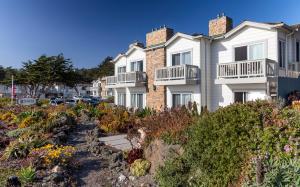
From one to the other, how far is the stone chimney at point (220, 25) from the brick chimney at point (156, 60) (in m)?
4.59

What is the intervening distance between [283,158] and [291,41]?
647 inches

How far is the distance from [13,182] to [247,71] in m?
14.7

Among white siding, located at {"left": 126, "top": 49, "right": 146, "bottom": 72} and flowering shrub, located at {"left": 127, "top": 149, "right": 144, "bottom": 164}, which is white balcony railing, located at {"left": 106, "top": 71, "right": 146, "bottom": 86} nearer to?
white siding, located at {"left": 126, "top": 49, "right": 146, "bottom": 72}

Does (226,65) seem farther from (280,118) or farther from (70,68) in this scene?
(70,68)

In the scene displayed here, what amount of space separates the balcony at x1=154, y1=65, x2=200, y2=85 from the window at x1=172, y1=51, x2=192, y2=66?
4.58ft

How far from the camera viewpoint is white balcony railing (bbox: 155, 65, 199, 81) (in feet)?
67.6

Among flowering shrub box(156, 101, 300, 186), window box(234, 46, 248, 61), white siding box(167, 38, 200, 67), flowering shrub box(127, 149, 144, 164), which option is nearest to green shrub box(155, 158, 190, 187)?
flowering shrub box(156, 101, 300, 186)

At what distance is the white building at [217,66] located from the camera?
1714cm

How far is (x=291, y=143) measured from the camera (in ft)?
16.5

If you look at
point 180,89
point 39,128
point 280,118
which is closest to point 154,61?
point 180,89

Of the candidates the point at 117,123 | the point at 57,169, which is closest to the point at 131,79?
the point at 117,123

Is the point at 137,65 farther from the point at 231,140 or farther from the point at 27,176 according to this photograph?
the point at 231,140

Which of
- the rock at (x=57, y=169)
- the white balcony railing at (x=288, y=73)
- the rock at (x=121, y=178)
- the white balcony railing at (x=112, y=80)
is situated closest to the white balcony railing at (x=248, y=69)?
the white balcony railing at (x=288, y=73)

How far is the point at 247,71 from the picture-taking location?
56.3 feet
